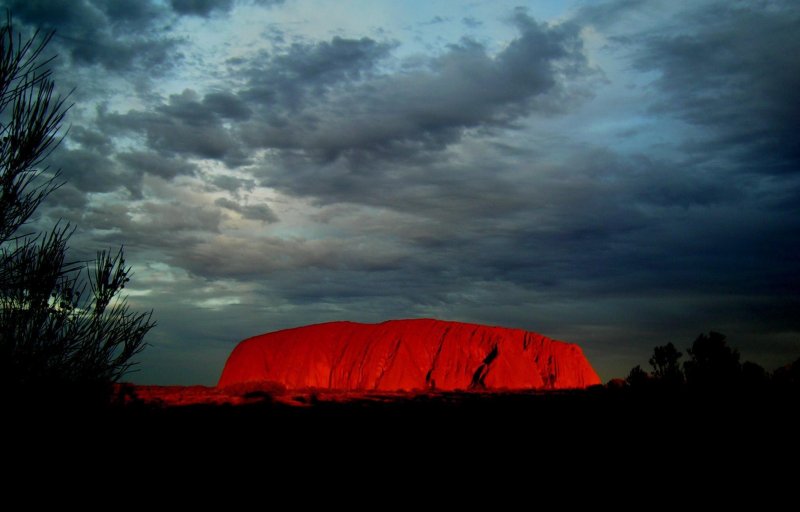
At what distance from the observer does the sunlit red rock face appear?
51375 mm

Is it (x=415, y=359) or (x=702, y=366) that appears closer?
(x=702, y=366)

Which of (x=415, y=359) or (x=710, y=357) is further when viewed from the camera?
(x=415, y=359)

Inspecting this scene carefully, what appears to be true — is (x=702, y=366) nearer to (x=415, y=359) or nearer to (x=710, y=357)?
(x=710, y=357)

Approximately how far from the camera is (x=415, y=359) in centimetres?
5341

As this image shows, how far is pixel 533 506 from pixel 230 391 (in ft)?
87.2

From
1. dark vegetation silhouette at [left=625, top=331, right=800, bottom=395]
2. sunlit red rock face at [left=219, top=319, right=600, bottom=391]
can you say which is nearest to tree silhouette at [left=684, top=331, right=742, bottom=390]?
dark vegetation silhouette at [left=625, top=331, right=800, bottom=395]

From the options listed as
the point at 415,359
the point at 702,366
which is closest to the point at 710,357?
the point at 702,366

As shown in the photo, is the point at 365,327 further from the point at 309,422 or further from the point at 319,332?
the point at 309,422

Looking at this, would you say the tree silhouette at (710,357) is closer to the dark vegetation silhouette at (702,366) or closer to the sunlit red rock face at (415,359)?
the dark vegetation silhouette at (702,366)

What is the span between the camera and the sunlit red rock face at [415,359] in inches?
2023

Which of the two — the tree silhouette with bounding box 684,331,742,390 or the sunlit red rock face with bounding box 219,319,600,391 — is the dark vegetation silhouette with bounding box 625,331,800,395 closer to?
the tree silhouette with bounding box 684,331,742,390

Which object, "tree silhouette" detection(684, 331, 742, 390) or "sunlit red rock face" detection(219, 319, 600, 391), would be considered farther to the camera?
"sunlit red rock face" detection(219, 319, 600, 391)

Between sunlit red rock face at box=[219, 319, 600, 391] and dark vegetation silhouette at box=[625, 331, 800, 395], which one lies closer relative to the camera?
dark vegetation silhouette at box=[625, 331, 800, 395]

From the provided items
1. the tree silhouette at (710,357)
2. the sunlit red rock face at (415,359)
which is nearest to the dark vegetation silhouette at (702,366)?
the tree silhouette at (710,357)
